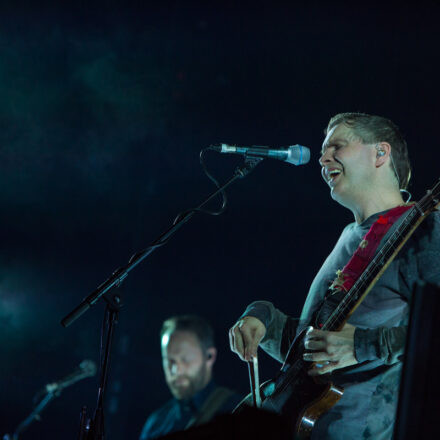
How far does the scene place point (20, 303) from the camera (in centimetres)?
602

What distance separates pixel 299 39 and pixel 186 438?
4.57 meters

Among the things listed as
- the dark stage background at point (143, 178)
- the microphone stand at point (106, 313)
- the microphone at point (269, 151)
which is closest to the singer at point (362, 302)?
the microphone at point (269, 151)

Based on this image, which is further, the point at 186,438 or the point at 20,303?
the point at 20,303

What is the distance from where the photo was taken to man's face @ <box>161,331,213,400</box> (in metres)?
4.15

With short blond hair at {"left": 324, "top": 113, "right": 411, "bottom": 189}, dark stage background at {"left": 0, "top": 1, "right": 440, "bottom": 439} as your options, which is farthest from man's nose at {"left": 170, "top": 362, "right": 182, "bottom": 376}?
short blond hair at {"left": 324, "top": 113, "right": 411, "bottom": 189}

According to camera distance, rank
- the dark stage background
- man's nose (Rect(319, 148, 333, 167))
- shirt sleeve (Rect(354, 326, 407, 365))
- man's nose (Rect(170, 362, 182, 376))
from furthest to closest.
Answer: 1. the dark stage background
2. man's nose (Rect(170, 362, 182, 376))
3. man's nose (Rect(319, 148, 333, 167))
4. shirt sleeve (Rect(354, 326, 407, 365))

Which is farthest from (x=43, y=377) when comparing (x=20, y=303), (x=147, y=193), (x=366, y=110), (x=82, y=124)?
(x=366, y=110)

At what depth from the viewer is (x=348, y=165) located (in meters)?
2.71

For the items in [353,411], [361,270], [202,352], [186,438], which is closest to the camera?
[186,438]

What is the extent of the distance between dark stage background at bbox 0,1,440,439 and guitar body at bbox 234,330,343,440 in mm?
2518

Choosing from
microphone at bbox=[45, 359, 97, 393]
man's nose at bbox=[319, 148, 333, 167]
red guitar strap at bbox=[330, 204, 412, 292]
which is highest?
man's nose at bbox=[319, 148, 333, 167]

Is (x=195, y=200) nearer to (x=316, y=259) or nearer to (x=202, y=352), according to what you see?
(x=316, y=259)

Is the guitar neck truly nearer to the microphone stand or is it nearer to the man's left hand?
the man's left hand

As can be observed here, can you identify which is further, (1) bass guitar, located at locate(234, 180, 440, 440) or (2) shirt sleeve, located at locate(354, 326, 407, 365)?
(1) bass guitar, located at locate(234, 180, 440, 440)
